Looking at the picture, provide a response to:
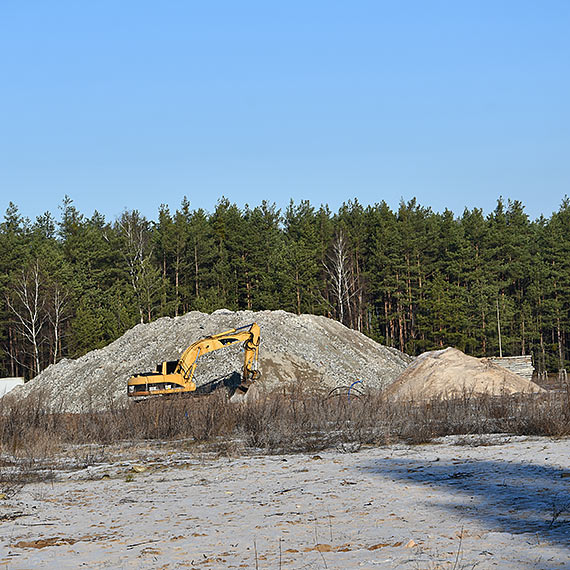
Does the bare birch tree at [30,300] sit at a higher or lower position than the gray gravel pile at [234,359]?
higher

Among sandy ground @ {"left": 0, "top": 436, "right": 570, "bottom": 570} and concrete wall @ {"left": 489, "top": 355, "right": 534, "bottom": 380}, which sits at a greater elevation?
concrete wall @ {"left": 489, "top": 355, "right": 534, "bottom": 380}

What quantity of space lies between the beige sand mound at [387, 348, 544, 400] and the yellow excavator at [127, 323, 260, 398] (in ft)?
17.4

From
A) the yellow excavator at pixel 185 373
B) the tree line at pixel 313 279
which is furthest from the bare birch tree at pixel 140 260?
the yellow excavator at pixel 185 373

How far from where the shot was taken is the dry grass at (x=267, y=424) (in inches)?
470

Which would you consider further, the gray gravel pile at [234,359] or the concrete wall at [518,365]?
the concrete wall at [518,365]

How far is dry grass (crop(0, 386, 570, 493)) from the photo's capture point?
11.9m

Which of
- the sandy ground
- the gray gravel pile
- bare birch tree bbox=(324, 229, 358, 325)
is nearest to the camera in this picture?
the sandy ground

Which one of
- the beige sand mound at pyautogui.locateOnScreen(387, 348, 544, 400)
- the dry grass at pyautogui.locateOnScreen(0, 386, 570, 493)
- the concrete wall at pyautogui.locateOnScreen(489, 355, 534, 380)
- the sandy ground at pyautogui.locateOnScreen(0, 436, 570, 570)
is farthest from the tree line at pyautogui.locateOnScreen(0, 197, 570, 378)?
the sandy ground at pyautogui.locateOnScreen(0, 436, 570, 570)

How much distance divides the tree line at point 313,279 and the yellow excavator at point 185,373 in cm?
2592

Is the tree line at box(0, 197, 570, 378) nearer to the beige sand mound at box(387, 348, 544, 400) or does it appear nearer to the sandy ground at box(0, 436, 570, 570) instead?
the beige sand mound at box(387, 348, 544, 400)

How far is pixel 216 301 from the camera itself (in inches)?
2141

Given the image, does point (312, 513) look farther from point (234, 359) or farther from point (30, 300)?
point (30, 300)

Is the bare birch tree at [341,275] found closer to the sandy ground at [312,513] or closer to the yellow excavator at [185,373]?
the yellow excavator at [185,373]

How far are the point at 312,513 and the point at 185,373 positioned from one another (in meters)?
18.1
